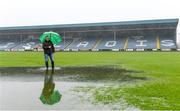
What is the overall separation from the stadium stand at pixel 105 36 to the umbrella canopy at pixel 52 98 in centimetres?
5378

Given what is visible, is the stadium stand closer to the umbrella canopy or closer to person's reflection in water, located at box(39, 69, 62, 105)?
person's reflection in water, located at box(39, 69, 62, 105)

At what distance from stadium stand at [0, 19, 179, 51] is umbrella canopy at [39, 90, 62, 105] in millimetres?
53777

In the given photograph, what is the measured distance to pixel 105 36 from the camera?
253ft

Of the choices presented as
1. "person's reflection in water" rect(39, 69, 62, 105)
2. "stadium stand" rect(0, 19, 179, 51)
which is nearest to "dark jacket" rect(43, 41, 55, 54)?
"person's reflection in water" rect(39, 69, 62, 105)

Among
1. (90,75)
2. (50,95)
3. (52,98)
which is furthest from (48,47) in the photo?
(52,98)

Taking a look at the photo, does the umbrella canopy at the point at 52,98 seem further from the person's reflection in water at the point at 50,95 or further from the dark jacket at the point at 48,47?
the dark jacket at the point at 48,47

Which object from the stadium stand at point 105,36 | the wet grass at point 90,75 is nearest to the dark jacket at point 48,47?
the wet grass at point 90,75

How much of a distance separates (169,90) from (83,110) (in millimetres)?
3794

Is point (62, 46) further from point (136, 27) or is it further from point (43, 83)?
point (43, 83)

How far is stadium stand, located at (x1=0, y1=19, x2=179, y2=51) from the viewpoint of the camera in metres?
67.4

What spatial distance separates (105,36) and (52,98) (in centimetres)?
6865

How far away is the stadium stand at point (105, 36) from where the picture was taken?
67375mm

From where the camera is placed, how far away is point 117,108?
297 inches

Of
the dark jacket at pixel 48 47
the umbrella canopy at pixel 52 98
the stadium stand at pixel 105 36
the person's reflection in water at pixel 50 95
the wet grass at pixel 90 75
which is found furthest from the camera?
the stadium stand at pixel 105 36
